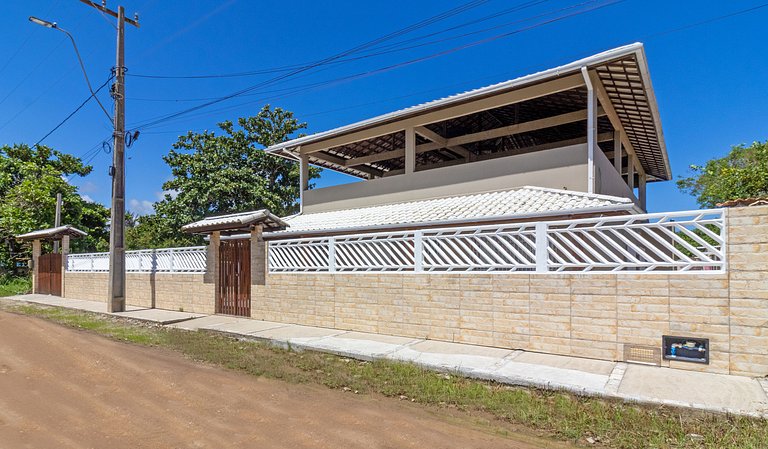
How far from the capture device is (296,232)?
10.2 m

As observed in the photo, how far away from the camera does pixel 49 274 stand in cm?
1855

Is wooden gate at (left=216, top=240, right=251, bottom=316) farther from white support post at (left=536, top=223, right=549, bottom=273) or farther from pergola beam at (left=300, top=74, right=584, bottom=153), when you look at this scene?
white support post at (left=536, top=223, right=549, bottom=273)

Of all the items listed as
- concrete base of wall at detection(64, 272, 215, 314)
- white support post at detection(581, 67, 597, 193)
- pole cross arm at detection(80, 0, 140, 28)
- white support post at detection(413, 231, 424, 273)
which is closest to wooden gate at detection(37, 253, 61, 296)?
concrete base of wall at detection(64, 272, 215, 314)

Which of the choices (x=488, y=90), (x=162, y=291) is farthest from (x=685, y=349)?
(x=162, y=291)

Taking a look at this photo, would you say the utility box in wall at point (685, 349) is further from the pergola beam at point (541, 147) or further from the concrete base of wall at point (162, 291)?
the concrete base of wall at point (162, 291)

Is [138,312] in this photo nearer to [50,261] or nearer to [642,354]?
[50,261]

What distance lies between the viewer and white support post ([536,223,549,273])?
612 centimetres

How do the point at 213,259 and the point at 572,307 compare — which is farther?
the point at 213,259

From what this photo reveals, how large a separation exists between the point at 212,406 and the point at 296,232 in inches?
238

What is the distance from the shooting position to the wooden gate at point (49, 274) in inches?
712

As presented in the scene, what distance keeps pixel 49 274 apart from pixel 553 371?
21.0 m

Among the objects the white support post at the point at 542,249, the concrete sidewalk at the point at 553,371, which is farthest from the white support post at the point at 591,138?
the concrete sidewalk at the point at 553,371

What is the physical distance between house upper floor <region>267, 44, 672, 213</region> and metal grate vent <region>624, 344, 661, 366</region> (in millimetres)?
4330

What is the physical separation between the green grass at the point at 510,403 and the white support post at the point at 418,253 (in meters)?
1.90
